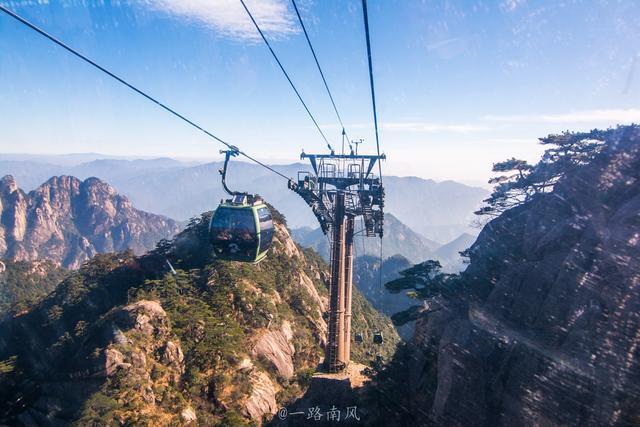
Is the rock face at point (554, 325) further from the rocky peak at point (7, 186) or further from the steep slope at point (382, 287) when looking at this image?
the rocky peak at point (7, 186)

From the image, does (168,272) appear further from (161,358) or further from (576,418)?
(576,418)

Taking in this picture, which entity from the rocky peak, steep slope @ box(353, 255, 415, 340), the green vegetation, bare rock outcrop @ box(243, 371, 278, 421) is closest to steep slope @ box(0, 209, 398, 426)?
bare rock outcrop @ box(243, 371, 278, 421)

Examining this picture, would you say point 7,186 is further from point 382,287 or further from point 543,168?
point 543,168

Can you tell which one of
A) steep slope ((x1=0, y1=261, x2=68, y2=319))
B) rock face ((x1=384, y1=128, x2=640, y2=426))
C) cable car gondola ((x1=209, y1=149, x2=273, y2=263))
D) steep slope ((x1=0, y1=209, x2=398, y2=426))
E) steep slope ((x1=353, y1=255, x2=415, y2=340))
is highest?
cable car gondola ((x1=209, y1=149, x2=273, y2=263))

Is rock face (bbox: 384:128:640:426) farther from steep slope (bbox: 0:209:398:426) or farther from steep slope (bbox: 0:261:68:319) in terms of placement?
steep slope (bbox: 0:261:68:319)

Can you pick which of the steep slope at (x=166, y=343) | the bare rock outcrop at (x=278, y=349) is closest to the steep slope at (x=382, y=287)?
the steep slope at (x=166, y=343)

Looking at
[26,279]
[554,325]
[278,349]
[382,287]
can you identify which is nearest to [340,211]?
[554,325]
